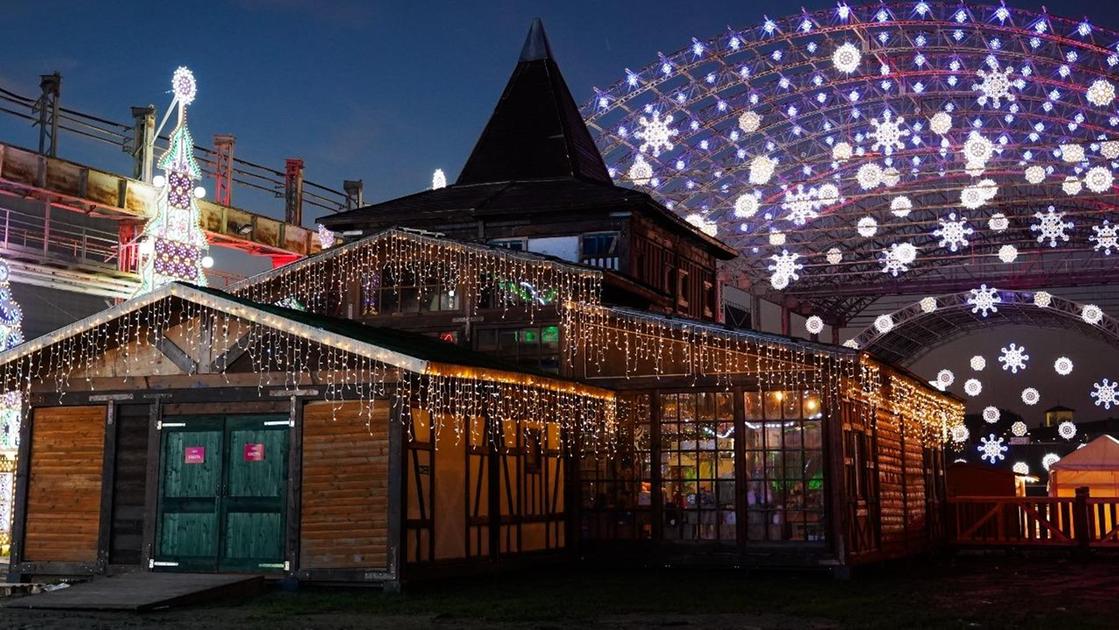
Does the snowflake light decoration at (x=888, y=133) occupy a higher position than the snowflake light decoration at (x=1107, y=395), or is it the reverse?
the snowflake light decoration at (x=888, y=133)

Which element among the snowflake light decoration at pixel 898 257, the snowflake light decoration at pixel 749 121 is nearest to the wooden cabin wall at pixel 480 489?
the snowflake light decoration at pixel 749 121

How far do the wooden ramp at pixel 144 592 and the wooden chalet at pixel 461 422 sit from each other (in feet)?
2.19

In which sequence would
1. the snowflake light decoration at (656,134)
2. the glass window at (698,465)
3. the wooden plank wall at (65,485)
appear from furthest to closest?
the snowflake light decoration at (656,134) → the glass window at (698,465) → the wooden plank wall at (65,485)

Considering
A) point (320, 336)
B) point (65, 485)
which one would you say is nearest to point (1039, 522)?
point (320, 336)

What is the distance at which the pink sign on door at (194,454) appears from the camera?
17500 millimetres

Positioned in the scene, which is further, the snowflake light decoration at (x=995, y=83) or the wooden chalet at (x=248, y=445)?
the snowflake light decoration at (x=995, y=83)

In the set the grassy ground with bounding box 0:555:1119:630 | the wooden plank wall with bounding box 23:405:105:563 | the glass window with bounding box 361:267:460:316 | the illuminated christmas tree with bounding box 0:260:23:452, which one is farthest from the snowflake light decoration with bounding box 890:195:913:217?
the wooden plank wall with bounding box 23:405:105:563

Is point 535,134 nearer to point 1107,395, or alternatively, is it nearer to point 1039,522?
point 1039,522

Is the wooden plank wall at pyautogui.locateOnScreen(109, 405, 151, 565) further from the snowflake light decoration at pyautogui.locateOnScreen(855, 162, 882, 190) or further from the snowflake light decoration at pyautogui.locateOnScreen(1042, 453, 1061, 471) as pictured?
the snowflake light decoration at pyautogui.locateOnScreen(855, 162, 882, 190)

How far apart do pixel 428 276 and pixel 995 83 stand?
Answer: 85.1 feet

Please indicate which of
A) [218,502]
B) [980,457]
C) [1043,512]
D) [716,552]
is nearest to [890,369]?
[716,552]

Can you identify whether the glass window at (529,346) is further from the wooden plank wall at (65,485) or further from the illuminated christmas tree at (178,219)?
the illuminated christmas tree at (178,219)

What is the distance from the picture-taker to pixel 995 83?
135 ft

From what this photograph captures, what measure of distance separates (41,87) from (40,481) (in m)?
22.8
